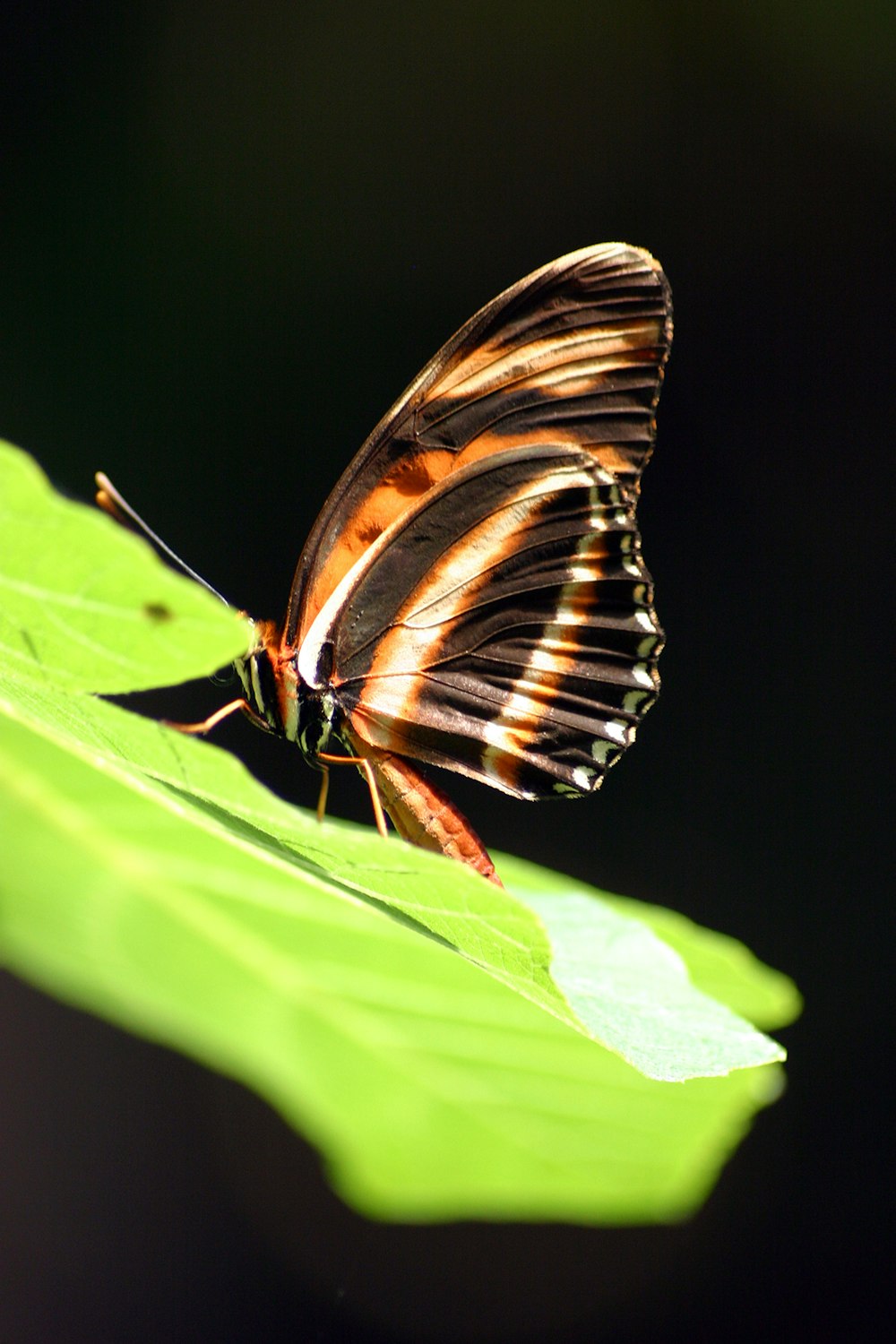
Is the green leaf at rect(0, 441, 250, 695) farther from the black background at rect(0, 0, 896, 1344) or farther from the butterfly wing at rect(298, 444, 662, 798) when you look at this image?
the black background at rect(0, 0, 896, 1344)

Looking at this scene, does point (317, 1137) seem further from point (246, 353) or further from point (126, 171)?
point (126, 171)

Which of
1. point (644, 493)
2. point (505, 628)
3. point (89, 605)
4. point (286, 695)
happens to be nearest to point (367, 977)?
point (286, 695)

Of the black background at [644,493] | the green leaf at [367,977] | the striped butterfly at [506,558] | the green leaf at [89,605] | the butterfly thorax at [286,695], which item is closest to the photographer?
the green leaf at [89,605]

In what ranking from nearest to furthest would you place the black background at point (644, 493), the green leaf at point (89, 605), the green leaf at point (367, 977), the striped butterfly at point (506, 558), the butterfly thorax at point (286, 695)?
the green leaf at point (89, 605)
the green leaf at point (367, 977)
the butterfly thorax at point (286, 695)
the striped butterfly at point (506, 558)
the black background at point (644, 493)

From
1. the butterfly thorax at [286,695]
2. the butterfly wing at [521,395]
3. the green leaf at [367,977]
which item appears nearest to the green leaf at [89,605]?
the green leaf at [367,977]

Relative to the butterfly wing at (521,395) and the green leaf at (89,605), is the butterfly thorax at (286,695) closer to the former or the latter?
the butterfly wing at (521,395)

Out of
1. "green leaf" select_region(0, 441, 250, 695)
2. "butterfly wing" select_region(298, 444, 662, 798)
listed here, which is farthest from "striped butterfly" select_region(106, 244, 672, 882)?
"green leaf" select_region(0, 441, 250, 695)

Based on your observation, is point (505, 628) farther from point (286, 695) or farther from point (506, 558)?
point (286, 695)
